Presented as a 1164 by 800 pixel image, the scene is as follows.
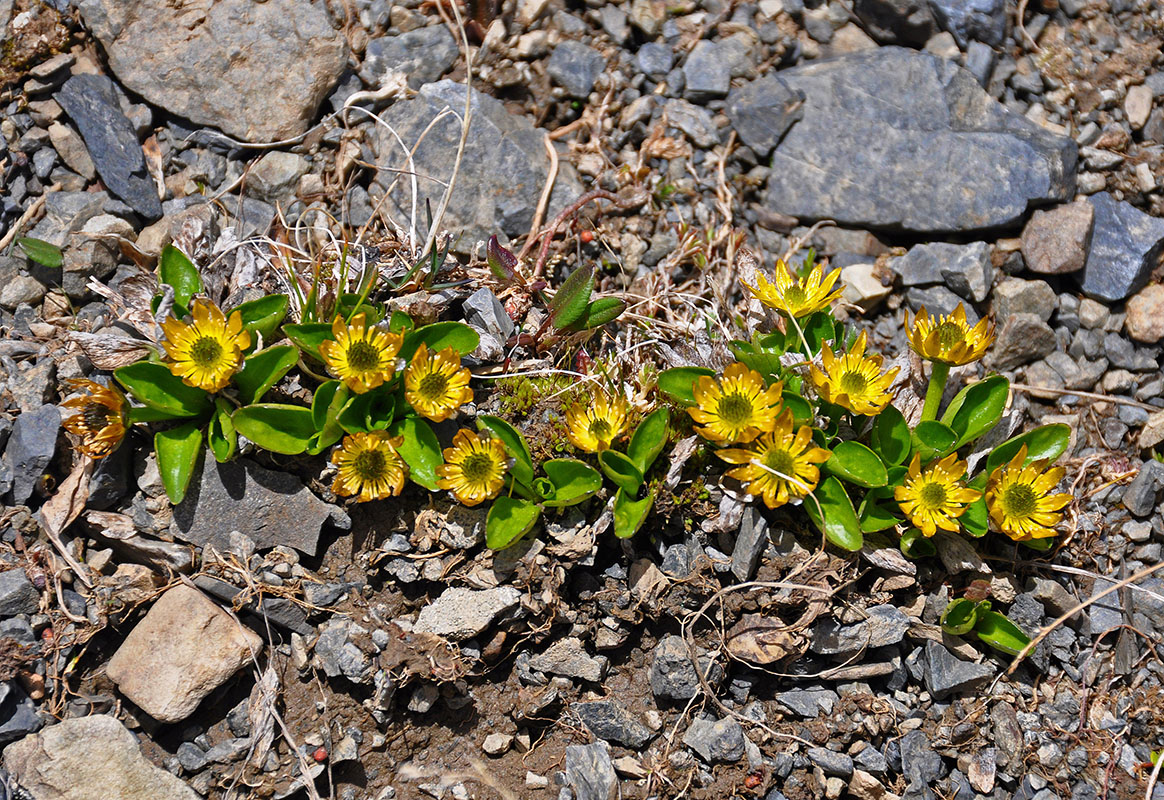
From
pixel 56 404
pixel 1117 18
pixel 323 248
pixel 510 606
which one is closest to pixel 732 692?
pixel 510 606

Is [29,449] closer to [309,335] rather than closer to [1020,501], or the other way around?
[309,335]

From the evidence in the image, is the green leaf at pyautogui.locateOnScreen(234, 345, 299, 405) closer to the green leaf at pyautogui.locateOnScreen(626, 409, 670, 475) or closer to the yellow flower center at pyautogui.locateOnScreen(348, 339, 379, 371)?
the yellow flower center at pyautogui.locateOnScreen(348, 339, 379, 371)

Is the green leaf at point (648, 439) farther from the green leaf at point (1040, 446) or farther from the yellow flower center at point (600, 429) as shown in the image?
the green leaf at point (1040, 446)

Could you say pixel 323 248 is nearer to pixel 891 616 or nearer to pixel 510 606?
pixel 510 606

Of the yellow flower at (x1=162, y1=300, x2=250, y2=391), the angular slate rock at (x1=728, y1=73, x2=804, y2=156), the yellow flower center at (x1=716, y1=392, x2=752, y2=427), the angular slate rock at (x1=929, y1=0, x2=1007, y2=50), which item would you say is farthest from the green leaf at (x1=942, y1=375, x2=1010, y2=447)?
the yellow flower at (x1=162, y1=300, x2=250, y2=391)

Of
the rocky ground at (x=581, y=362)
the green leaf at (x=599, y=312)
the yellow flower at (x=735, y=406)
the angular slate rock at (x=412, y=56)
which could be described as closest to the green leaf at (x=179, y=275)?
the rocky ground at (x=581, y=362)

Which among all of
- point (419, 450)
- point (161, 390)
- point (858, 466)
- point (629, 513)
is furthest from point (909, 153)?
point (161, 390)
